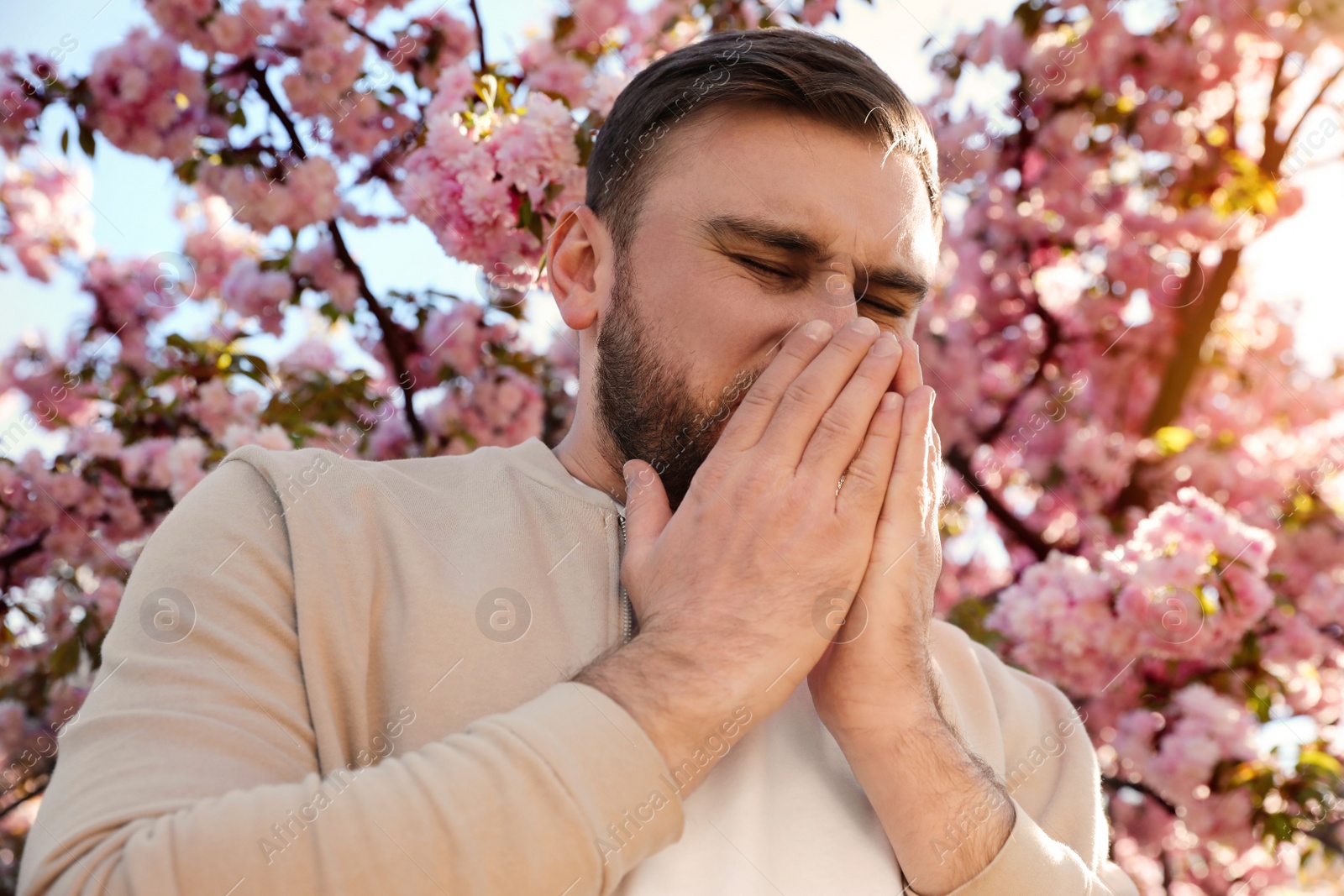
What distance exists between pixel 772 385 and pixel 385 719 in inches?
26.9

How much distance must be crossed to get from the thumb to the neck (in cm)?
12

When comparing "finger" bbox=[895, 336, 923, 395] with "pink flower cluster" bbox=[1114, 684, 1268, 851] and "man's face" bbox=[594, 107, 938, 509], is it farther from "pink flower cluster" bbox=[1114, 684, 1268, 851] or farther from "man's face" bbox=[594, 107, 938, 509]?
"pink flower cluster" bbox=[1114, 684, 1268, 851]

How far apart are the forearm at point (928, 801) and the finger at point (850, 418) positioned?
342 millimetres

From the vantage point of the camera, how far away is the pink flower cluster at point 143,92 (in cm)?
316

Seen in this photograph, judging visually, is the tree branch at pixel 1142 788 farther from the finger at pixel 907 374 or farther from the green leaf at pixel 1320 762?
the finger at pixel 907 374

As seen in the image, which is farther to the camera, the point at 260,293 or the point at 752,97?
the point at 260,293

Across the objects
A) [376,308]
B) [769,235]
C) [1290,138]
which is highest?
[769,235]

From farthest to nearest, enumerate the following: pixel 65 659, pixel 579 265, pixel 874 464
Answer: pixel 65 659, pixel 579 265, pixel 874 464

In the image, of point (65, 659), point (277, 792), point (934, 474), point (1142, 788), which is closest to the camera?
point (277, 792)

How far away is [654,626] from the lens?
3.49ft

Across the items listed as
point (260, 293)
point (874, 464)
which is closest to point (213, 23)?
point (260, 293)

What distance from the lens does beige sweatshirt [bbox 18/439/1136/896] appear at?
84 cm

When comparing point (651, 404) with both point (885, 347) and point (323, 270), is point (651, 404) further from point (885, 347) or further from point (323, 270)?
point (323, 270)

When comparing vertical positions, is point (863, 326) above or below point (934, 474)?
above
